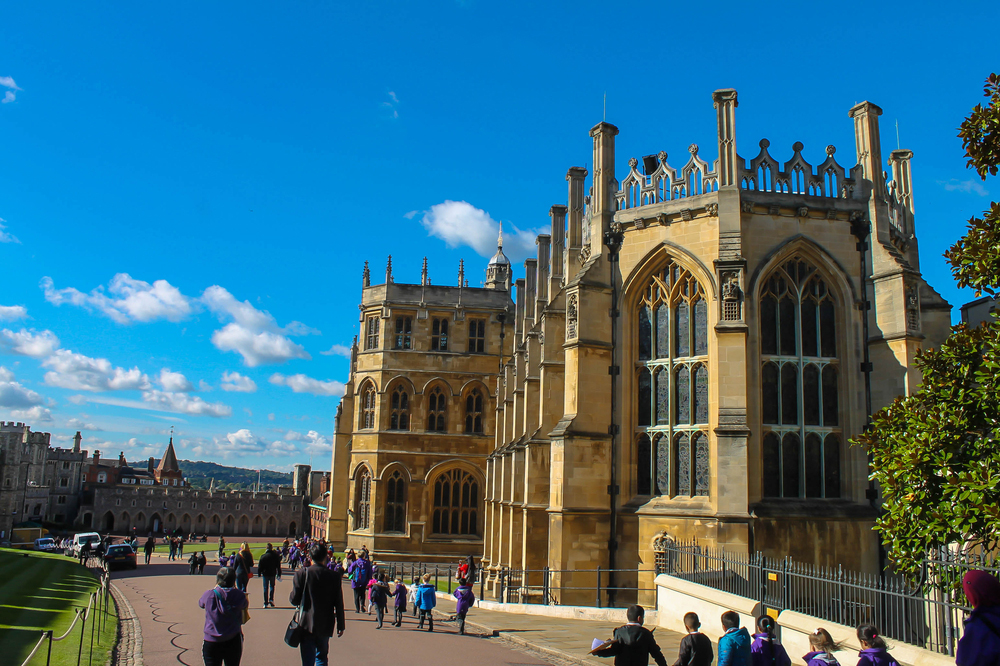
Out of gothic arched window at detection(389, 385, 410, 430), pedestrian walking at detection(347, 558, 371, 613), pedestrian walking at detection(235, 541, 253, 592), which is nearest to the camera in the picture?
pedestrian walking at detection(235, 541, 253, 592)

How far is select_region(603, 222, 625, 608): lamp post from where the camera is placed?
1902 centimetres

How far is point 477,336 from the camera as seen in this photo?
3916 cm

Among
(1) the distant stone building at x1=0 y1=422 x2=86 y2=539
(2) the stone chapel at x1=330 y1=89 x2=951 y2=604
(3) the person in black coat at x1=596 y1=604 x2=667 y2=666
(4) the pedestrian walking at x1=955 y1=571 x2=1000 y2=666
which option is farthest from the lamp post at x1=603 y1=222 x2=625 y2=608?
(1) the distant stone building at x1=0 y1=422 x2=86 y2=539

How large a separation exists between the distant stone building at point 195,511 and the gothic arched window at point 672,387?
69039mm

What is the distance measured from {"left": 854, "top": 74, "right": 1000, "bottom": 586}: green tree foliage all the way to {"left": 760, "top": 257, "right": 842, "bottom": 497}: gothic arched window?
26.0ft

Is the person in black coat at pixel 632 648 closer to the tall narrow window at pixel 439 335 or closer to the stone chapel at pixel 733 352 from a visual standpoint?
the stone chapel at pixel 733 352

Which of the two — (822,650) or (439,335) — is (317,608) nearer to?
(822,650)

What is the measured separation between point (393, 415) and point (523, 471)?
507 inches

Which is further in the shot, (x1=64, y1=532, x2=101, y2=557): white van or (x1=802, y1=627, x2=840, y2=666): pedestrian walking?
(x1=64, y1=532, x2=101, y2=557): white van

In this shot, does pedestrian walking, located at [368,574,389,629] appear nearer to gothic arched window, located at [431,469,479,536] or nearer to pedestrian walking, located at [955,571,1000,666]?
pedestrian walking, located at [955,571,1000,666]

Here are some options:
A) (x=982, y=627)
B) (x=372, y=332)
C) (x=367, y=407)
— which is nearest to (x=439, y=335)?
(x=372, y=332)

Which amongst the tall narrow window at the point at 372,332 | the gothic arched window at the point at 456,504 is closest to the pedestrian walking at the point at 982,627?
the gothic arched window at the point at 456,504

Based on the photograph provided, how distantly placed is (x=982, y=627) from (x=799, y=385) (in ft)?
47.1

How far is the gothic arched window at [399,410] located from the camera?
37.6m
